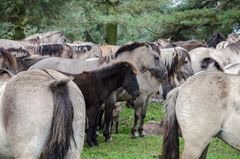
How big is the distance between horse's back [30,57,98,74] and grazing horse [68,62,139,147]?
1.14m

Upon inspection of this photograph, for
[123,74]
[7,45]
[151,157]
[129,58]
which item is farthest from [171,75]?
[7,45]

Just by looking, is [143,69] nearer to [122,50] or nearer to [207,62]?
[122,50]

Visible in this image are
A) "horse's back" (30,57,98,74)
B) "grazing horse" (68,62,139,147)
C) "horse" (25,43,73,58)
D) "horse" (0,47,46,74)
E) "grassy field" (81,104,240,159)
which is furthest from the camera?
"horse" (25,43,73,58)

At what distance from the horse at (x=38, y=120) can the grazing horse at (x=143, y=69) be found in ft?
19.9

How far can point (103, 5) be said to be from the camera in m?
24.0

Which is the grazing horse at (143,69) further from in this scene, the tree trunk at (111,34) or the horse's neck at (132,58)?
the tree trunk at (111,34)

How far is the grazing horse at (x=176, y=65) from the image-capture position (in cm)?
1259

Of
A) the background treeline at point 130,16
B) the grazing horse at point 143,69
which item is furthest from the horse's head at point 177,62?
the background treeline at point 130,16

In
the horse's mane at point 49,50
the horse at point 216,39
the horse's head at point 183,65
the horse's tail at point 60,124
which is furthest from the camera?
the horse at point 216,39

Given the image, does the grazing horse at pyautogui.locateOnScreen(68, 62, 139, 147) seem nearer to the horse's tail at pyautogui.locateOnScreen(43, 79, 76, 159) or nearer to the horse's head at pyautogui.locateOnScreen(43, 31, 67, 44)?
the horse's tail at pyautogui.locateOnScreen(43, 79, 76, 159)

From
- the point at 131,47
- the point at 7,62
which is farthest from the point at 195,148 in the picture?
the point at 7,62

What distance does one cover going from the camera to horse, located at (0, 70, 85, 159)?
4.96 metres

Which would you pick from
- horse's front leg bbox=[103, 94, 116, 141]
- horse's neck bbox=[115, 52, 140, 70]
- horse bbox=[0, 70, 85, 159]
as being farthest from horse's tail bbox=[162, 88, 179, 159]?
horse's neck bbox=[115, 52, 140, 70]

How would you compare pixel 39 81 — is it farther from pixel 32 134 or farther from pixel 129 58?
pixel 129 58
